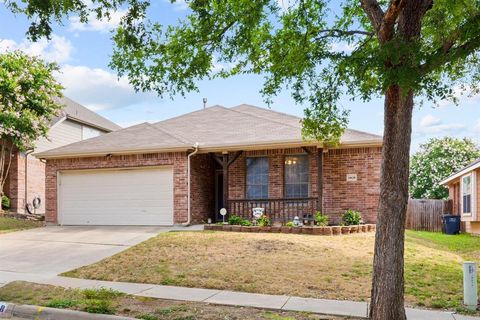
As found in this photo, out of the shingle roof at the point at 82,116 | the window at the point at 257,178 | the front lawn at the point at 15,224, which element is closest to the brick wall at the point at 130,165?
the front lawn at the point at 15,224

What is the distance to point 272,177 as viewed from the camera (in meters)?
16.4

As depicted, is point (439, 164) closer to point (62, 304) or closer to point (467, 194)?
point (467, 194)

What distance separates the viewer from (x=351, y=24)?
31.0 ft

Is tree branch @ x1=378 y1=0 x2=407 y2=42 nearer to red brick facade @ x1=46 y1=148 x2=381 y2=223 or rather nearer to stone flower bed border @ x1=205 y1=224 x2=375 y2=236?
stone flower bed border @ x1=205 y1=224 x2=375 y2=236

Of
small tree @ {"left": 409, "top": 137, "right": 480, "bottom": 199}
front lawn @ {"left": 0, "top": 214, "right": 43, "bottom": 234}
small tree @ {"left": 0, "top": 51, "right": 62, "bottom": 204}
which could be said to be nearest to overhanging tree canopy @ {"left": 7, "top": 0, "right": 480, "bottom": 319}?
front lawn @ {"left": 0, "top": 214, "right": 43, "bottom": 234}

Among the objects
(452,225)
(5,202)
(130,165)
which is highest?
(130,165)

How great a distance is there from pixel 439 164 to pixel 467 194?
19.3 meters

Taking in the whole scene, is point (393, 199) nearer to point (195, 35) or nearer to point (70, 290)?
point (195, 35)

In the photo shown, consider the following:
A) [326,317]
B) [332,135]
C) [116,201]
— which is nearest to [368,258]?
[332,135]

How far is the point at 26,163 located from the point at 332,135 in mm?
17526

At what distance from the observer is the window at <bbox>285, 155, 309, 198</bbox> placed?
1608 cm

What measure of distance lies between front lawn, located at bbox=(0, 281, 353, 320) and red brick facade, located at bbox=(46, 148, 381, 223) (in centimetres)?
833

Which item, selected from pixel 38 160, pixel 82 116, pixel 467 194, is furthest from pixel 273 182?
pixel 82 116

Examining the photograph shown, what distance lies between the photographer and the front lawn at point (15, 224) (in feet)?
54.5
